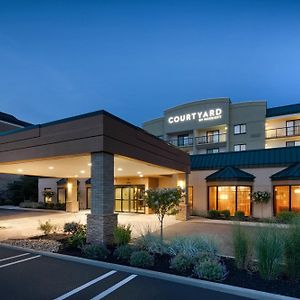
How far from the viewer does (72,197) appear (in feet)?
88.4

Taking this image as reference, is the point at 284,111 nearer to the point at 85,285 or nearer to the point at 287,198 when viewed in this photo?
the point at 287,198

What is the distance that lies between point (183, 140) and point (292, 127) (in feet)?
48.3

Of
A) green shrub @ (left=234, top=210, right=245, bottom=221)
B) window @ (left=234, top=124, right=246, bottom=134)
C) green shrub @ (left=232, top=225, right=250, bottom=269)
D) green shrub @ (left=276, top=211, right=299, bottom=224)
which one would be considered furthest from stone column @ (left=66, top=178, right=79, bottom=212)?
window @ (left=234, top=124, right=246, bottom=134)

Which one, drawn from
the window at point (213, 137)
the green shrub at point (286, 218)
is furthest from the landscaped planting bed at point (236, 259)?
the window at point (213, 137)

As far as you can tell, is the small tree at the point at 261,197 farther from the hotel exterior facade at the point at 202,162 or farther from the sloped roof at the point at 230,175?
the sloped roof at the point at 230,175

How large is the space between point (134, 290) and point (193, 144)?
116 ft

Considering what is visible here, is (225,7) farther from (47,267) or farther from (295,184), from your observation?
(47,267)

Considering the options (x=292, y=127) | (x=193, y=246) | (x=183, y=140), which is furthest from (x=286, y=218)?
(x=183, y=140)

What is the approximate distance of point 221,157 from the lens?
2380 centimetres

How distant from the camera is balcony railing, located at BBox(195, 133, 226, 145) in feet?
129

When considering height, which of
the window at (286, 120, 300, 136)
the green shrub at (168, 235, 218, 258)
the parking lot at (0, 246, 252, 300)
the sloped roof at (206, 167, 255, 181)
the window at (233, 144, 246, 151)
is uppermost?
the window at (286, 120, 300, 136)

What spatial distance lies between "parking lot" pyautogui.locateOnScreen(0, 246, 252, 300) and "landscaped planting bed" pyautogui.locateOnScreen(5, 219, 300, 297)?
2.00 ft

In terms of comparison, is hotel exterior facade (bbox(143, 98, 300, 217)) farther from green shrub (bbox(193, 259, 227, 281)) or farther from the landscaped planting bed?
green shrub (bbox(193, 259, 227, 281))

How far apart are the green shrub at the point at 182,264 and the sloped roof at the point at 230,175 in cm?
1448
